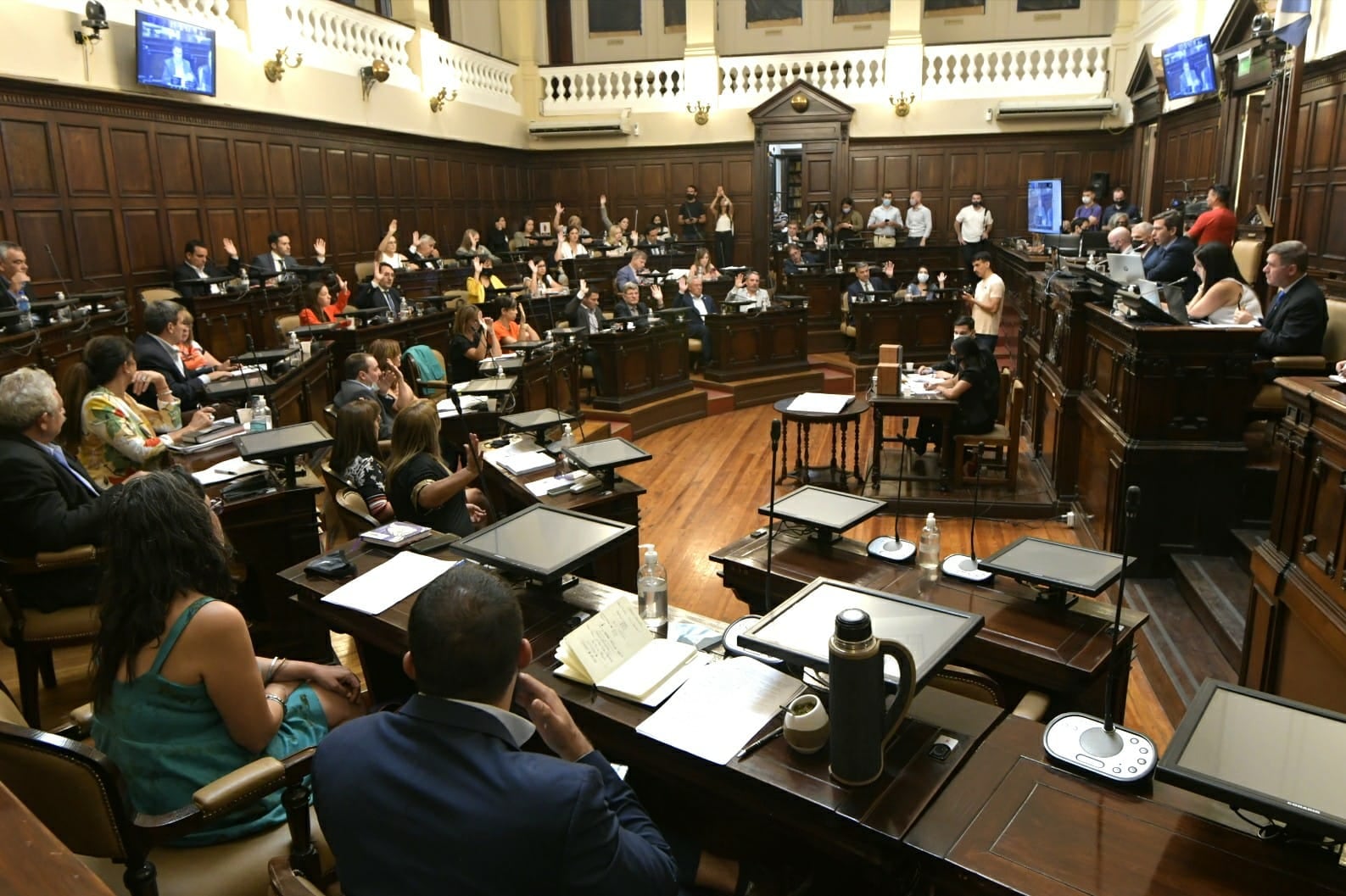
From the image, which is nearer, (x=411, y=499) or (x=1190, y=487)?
(x=411, y=499)

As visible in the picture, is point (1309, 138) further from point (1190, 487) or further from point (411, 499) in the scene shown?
point (411, 499)

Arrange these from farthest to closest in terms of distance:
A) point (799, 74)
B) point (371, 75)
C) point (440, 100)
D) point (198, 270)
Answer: point (799, 74) → point (440, 100) → point (371, 75) → point (198, 270)

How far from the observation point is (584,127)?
15.3 metres

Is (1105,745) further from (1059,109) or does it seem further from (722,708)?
(1059,109)

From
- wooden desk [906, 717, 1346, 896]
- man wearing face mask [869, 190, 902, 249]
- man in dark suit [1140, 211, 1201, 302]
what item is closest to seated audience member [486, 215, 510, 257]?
man wearing face mask [869, 190, 902, 249]

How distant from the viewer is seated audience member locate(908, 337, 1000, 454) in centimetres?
604

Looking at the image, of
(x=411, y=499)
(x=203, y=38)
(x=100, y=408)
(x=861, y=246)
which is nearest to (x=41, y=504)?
(x=100, y=408)

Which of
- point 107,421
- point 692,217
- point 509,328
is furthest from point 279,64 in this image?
point 107,421

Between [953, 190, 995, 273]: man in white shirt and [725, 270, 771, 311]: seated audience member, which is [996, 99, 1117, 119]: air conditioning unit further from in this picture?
[725, 270, 771, 311]: seated audience member

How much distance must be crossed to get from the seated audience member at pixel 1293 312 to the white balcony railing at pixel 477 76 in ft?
37.1

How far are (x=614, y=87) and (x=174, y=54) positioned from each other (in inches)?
322

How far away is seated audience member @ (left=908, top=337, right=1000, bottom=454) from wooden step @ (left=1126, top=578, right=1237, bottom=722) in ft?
6.01

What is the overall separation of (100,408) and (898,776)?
12.2 feet

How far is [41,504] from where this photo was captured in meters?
3.08
